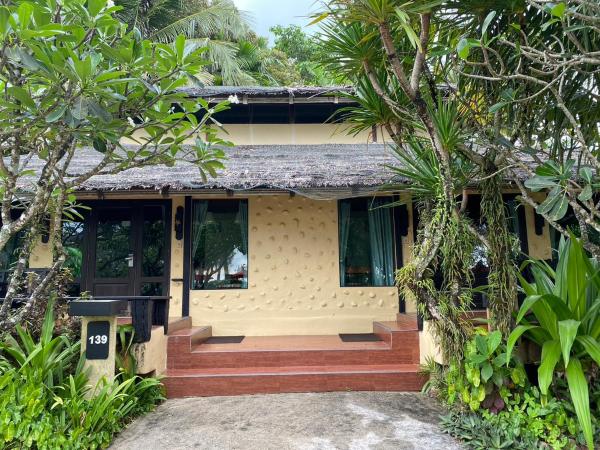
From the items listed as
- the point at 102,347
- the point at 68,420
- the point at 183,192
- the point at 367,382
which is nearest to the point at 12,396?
the point at 68,420

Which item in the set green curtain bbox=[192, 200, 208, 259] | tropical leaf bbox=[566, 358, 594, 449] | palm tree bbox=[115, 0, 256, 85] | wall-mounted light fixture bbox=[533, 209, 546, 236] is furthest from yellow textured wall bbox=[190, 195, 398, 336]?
palm tree bbox=[115, 0, 256, 85]

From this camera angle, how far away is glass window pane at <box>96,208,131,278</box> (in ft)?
22.5

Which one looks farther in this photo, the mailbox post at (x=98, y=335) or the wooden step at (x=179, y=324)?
the wooden step at (x=179, y=324)

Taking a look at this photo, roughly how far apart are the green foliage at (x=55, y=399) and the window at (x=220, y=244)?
8.76 ft

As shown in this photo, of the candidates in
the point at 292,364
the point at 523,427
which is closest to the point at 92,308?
the point at 292,364

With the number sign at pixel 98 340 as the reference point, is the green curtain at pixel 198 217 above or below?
above

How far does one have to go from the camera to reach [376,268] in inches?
274

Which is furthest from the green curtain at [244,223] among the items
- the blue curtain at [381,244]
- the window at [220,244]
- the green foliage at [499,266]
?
the green foliage at [499,266]

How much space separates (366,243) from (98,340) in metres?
4.63

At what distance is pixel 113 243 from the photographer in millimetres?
6930

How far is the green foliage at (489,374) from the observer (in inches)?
135

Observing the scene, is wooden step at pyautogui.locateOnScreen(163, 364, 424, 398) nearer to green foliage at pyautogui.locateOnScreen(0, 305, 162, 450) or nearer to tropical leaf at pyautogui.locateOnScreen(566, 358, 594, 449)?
green foliage at pyautogui.locateOnScreen(0, 305, 162, 450)

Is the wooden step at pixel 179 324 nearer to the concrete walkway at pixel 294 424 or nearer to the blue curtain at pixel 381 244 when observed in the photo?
the concrete walkway at pixel 294 424

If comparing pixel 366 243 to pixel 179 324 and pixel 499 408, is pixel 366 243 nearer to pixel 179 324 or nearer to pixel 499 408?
pixel 179 324
